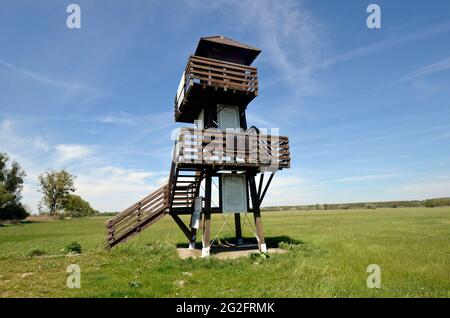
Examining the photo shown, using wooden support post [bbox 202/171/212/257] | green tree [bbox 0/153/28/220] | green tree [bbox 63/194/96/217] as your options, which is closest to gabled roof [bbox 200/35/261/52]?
wooden support post [bbox 202/171/212/257]

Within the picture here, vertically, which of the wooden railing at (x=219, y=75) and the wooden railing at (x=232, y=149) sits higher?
the wooden railing at (x=219, y=75)

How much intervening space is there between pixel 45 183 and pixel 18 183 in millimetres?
14984

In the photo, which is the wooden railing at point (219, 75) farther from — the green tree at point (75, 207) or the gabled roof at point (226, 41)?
the green tree at point (75, 207)

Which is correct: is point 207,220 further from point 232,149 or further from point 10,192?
point 10,192

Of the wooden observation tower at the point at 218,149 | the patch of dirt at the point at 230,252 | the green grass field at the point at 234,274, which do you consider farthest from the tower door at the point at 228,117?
the green grass field at the point at 234,274

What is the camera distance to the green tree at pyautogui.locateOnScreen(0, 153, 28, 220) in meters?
64.4

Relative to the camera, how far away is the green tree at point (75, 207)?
318 ft

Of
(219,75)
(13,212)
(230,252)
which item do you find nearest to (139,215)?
(230,252)

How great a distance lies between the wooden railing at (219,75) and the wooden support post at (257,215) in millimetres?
5844

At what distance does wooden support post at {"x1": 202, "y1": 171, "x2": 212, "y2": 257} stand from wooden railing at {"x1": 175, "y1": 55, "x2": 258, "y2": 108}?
548 cm

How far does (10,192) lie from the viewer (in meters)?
72.7

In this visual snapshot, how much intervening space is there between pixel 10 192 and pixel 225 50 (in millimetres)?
81427

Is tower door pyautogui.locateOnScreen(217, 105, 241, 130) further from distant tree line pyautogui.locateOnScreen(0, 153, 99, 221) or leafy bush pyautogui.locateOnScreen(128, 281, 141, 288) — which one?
distant tree line pyautogui.locateOnScreen(0, 153, 99, 221)
